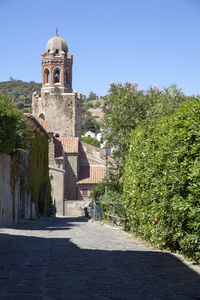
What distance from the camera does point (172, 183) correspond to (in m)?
8.02

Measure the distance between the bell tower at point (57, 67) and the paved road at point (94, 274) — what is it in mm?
62295

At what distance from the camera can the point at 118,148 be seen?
17.9m

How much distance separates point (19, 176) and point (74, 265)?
51.6 feet

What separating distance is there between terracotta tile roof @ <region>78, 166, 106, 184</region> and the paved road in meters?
46.5

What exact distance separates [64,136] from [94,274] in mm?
A: 59891

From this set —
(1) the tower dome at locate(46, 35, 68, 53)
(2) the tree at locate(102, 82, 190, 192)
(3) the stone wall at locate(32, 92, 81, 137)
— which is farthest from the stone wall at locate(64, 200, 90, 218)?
(2) the tree at locate(102, 82, 190, 192)

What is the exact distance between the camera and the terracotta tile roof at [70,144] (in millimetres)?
56531

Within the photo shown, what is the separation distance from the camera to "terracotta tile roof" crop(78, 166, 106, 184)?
184 feet

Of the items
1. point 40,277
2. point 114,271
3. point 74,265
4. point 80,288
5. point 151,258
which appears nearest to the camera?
point 80,288

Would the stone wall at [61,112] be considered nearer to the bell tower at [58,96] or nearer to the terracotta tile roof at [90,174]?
the bell tower at [58,96]

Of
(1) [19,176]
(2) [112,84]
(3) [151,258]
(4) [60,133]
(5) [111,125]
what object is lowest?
(3) [151,258]

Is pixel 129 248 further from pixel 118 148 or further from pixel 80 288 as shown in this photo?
pixel 118 148

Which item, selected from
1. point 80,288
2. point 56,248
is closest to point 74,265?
point 80,288

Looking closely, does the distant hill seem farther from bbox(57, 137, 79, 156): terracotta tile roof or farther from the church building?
bbox(57, 137, 79, 156): terracotta tile roof
